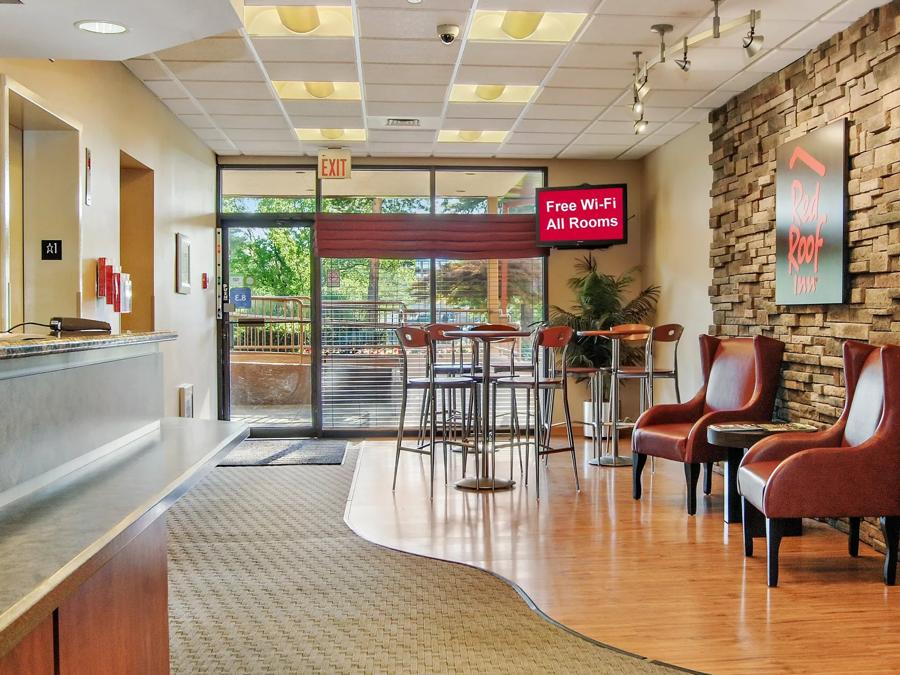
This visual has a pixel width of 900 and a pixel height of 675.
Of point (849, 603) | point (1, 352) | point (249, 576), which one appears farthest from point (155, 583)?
point (849, 603)

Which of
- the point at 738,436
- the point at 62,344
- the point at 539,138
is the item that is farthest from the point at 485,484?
the point at 62,344

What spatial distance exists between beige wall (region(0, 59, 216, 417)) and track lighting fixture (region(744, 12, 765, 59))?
11.5ft

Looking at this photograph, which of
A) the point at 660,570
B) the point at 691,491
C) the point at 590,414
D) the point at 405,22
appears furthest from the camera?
the point at 590,414

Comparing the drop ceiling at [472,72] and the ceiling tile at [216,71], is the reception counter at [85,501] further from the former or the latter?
the ceiling tile at [216,71]

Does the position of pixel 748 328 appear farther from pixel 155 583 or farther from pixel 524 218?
pixel 155 583

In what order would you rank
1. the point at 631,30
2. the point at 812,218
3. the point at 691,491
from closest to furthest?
the point at 631,30 → the point at 812,218 → the point at 691,491

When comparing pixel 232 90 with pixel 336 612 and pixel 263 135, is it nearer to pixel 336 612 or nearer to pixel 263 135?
pixel 263 135

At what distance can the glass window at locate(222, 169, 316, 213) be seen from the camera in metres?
8.14

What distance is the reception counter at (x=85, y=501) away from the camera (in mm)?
1298

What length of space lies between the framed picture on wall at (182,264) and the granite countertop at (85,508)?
427cm

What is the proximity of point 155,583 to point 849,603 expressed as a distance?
8.95ft

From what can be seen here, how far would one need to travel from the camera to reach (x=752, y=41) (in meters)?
4.13

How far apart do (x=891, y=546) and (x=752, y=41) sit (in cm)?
252

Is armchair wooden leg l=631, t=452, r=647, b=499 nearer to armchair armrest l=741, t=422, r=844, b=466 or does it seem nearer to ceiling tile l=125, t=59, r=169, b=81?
armchair armrest l=741, t=422, r=844, b=466
